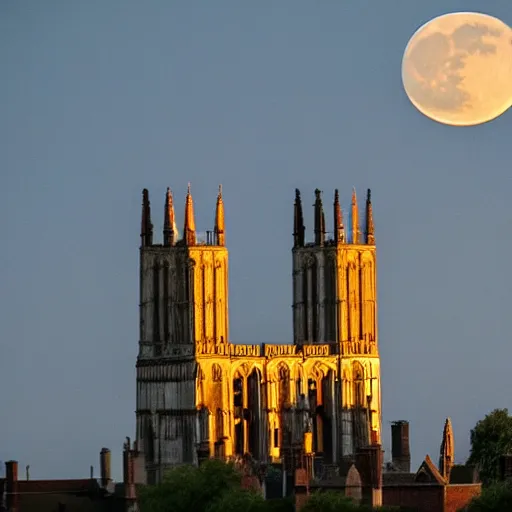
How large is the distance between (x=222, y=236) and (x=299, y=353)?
18.7ft

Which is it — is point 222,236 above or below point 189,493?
above

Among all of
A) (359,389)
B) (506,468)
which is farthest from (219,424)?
(506,468)

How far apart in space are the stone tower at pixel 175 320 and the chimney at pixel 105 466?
1336 centimetres

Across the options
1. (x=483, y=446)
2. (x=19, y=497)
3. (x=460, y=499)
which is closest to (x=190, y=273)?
(x=483, y=446)

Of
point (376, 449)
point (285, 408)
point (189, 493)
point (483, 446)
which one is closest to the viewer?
point (376, 449)

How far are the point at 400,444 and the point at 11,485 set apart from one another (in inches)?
723

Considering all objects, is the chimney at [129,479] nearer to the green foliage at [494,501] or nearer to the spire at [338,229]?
the green foliage at [494,501]

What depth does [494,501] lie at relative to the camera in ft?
306

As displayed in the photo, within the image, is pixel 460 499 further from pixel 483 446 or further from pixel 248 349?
pixel 248 349

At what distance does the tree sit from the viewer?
131375 mm

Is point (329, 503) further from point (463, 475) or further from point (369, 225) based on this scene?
point (369, 225)

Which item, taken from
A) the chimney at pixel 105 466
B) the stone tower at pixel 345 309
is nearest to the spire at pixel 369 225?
the stone tower at pixel 345 309

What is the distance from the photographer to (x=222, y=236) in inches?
5704

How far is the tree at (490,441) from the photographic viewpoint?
13138 cm
